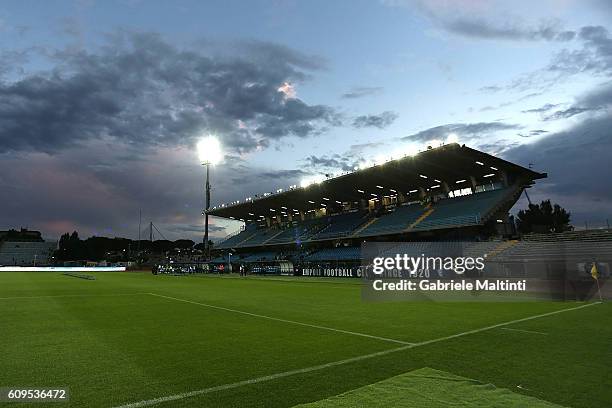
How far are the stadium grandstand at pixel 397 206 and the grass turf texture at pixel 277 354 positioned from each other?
29.2m

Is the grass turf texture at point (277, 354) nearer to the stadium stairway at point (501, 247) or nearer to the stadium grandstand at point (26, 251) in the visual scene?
the stadium stairway at point (501, 247)

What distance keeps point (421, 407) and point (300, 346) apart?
361 cm

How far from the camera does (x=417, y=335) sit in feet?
Answer: 29.3

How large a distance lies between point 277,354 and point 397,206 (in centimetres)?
5019

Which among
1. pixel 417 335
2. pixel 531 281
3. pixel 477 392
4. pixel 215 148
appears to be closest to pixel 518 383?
pixel 477 392

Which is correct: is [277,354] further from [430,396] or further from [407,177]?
[407,177]

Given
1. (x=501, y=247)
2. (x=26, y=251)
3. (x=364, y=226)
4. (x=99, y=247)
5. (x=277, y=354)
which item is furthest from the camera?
(x=99, y=247)

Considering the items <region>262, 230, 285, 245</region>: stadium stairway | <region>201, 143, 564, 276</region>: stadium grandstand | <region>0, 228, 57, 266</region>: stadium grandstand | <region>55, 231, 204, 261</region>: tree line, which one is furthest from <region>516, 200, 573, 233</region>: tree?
<region>0, 228, 57, 266</region>: stadium grandstand

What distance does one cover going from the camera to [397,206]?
5538 centimetres

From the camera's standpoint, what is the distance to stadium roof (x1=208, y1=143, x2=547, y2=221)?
133 ft

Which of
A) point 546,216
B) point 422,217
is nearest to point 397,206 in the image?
point 422,217

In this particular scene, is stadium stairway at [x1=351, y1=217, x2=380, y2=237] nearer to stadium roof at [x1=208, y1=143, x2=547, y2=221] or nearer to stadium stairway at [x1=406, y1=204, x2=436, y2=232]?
stadium roof at [x1=208, y1=143, x2=547, y2=221]

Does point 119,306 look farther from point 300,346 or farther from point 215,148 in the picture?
point 215,148

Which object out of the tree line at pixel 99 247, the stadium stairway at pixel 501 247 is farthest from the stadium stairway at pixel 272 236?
the tree line at pixel 99 247
